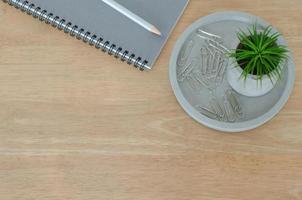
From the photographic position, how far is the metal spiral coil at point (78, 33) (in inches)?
27.8

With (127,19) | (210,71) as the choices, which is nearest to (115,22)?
(127,19)

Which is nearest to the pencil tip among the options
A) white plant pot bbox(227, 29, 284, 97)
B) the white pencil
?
the white pencil

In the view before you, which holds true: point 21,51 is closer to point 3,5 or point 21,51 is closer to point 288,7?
Answer: point 3,5

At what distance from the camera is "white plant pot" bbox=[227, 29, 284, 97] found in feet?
2.05

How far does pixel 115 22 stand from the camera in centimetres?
72

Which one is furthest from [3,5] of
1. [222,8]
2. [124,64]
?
[222,8]

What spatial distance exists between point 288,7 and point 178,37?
17 cm

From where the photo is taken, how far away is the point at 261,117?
66 centimetres

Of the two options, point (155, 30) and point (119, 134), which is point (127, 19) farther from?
point (119, 134)

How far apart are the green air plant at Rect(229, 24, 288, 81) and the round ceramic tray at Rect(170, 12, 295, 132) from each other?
0.17ft

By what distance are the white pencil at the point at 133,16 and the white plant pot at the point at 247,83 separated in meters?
0.13

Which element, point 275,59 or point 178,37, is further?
point 178,37

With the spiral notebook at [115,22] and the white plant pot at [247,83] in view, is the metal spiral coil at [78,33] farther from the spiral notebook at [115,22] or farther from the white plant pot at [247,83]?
the white plant pot at [247,83]

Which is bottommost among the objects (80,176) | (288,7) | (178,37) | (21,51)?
(80,176)
